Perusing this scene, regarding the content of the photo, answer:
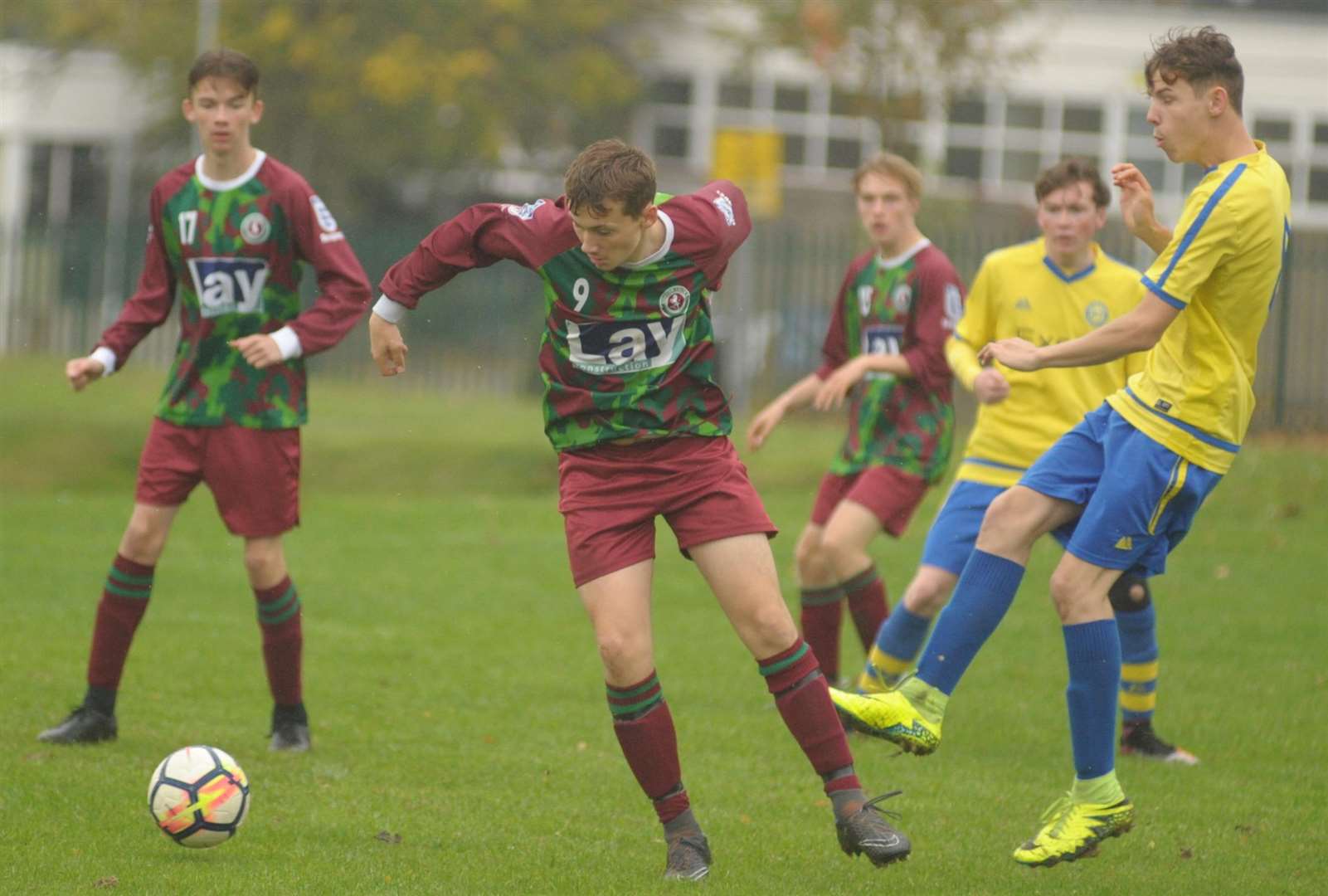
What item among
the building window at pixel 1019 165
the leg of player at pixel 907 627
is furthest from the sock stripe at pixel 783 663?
the building window at pixel 1019 165

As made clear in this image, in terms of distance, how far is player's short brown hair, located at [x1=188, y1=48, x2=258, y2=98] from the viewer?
645cm

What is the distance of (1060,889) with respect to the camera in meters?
5.22

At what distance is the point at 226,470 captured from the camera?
653 cm

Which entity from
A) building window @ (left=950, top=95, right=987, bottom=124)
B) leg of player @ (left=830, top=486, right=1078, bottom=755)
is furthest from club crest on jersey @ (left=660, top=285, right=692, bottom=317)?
building window @ (left=950, top=95, right=987, bottom=124)

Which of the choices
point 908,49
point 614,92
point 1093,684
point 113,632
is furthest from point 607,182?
A: point 614,92

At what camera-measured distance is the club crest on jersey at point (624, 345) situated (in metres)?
5.16

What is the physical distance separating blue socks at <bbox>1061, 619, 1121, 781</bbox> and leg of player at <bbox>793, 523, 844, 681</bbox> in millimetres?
2418

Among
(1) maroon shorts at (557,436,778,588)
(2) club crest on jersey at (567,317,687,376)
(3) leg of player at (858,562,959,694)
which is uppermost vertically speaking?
(2) club crest on jersey at (567,317,687,376)

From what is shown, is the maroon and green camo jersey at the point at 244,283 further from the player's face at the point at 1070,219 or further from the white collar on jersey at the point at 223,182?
the player's face at the point at 1070,219

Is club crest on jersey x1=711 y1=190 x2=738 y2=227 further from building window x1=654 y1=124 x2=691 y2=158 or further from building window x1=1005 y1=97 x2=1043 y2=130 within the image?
building window x1=654 y1=124 x2=691 y2=158

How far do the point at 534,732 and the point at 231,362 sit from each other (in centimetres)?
199

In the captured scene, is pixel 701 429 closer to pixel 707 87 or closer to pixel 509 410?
pixel 509 410

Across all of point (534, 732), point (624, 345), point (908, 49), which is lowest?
point (534, 732)

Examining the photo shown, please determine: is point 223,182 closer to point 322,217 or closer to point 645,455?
point 322,217
